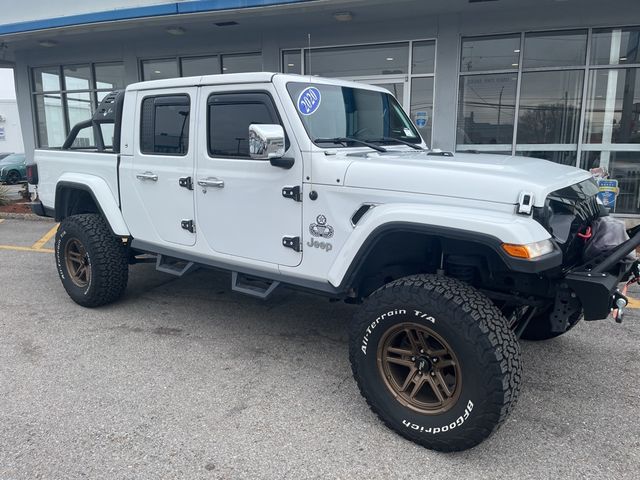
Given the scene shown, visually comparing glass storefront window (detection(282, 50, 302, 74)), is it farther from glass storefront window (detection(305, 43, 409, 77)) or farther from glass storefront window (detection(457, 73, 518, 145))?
glass storefront window (detection(457, 73, 518, 145))

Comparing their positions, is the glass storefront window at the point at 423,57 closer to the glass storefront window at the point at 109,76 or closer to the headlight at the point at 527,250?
the glass storefront window at the point at 109,76

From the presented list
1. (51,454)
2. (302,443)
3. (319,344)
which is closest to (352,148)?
(319,344)

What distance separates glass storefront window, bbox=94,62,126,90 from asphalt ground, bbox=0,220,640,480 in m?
8.29

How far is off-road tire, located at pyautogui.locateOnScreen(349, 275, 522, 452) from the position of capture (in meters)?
2.60

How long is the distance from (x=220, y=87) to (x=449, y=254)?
2.09 metres

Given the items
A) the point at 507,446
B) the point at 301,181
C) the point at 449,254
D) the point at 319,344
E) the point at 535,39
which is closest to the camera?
the point at 507,446

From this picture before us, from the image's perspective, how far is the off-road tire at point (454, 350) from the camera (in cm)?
260

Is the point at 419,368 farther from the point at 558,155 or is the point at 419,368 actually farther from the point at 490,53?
the point at 490,53

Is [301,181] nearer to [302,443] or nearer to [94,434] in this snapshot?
[302,443]

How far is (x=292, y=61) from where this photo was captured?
A: 10.1m

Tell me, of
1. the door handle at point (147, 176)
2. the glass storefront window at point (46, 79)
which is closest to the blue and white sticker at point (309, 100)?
the door handle at point (147, 176)

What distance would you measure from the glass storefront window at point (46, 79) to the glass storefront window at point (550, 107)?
10.9 metres

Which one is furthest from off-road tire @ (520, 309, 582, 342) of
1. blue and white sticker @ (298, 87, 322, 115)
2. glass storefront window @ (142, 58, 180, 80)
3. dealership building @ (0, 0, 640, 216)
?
glass storefront window @ (142, 58, 180, 80)

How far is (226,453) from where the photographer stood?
2814 mm
